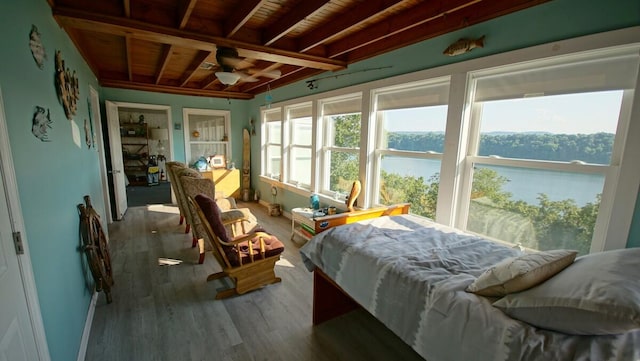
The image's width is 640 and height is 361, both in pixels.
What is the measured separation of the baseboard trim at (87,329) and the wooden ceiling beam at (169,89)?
13.3 feet

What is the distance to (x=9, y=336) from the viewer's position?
91cm

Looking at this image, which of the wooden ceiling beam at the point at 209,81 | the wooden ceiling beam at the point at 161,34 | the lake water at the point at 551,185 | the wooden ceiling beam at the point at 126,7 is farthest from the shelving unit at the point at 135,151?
the lake water at the point at 551,185

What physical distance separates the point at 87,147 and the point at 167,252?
1.45 m

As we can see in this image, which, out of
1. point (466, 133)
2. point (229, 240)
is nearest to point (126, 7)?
point (229, 240)

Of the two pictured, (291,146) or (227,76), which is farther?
(291,146)

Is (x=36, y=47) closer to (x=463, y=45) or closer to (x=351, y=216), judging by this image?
(x=351, y=216)

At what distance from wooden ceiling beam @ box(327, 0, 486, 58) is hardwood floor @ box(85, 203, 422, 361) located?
241cm

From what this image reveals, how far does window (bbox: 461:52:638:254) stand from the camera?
1.60 metres

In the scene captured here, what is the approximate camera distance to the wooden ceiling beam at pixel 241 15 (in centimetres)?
198

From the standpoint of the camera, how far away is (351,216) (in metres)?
2.17

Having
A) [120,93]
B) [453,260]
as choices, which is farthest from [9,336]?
[120,93]

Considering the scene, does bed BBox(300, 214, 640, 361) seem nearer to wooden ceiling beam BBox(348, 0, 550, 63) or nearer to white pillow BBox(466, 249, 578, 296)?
white pillow BBox(466, 249, 578, 296)

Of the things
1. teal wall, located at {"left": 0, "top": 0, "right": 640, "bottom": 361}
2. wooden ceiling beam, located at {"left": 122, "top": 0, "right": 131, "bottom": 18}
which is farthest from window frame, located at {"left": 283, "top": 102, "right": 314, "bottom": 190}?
wooden ceiling beam, located at {"left": 122, "top": 0, "right": 131, "bottom": 18}

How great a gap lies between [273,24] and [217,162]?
4.01 m
